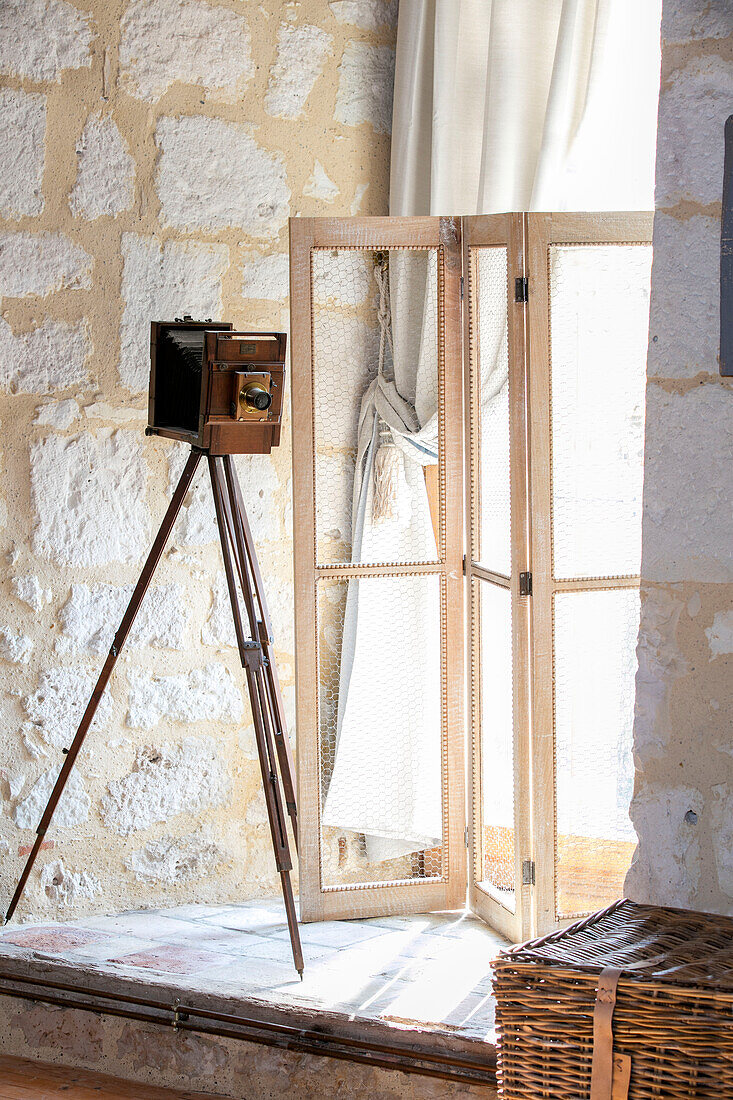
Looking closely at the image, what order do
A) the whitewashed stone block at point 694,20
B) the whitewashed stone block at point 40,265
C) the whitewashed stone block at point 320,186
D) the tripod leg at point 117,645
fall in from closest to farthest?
1. the whitewashed stone block at point 694,20
2. the tripod leg at point 117,645
3. the whitewashed stone block at point 40,265
4. the whitewashed stone block at point 320,186

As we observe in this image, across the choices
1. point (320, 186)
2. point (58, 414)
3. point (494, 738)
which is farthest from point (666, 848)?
point (320, 186)

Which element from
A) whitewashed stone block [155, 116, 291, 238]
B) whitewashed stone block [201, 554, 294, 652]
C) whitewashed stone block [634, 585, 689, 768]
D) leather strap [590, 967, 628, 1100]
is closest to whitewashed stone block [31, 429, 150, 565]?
whitewashed stone block [201, 554, 294, 652]

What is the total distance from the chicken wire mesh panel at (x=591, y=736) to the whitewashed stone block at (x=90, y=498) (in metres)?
1.05

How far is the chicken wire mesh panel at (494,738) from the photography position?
267 centimetres

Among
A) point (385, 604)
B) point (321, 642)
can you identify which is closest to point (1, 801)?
point (321, 642)

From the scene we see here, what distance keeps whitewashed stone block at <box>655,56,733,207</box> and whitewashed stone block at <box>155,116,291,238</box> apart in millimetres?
1182

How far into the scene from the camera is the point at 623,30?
2607mm

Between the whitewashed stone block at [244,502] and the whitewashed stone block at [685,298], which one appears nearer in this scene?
the whitewashed stone block at [685,298]

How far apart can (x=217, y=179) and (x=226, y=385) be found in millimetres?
780

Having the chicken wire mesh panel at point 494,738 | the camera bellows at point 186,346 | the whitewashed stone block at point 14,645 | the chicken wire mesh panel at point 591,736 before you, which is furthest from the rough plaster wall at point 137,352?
the chicken wire mesh panel at point 591,736

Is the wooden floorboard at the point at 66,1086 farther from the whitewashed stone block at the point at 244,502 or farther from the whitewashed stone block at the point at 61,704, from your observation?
the whitewashed stone block at the point at 244,502

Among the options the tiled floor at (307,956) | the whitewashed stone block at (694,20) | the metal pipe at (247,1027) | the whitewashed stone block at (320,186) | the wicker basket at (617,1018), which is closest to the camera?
the wicker basket at (617,1018)

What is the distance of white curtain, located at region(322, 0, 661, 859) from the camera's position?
2.64 meters

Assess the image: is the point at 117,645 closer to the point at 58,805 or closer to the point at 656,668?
the point at 58,805
